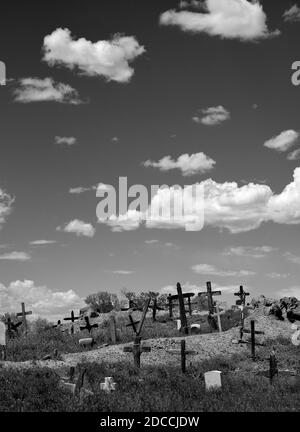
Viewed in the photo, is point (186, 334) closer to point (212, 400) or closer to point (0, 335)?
point (0, 335)

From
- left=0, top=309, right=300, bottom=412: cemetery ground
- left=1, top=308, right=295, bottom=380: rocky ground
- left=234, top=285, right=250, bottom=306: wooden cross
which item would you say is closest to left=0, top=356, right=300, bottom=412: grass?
left=0, top=309, right=300, bottom=412: cemetery ground

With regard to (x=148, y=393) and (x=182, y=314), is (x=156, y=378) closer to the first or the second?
(x=148, y=393)

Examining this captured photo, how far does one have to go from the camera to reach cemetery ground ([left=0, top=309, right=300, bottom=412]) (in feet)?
57.2

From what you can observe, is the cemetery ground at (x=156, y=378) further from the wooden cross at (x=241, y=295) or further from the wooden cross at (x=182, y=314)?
the wooden cross at (x=241, y=295)

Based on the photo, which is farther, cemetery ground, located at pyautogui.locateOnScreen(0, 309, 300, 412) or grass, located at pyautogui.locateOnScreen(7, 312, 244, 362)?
grass, located at pyautogui.locateOnScreen(7, 312, 244, 362)

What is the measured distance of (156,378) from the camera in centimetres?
Result: 2305

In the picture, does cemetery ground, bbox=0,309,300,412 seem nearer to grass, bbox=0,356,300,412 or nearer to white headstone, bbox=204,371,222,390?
grass, bbox=0,356,300,412

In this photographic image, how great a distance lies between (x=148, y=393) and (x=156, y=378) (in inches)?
130

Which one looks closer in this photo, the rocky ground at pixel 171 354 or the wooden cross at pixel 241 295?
the rocky ground at pixel 171 354

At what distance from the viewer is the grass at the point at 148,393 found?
17062 mm

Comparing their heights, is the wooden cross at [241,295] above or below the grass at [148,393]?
above

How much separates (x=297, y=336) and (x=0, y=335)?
19.3m

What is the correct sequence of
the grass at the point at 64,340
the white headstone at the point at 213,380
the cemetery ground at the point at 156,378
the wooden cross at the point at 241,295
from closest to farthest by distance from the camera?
the cemetery ground at the point at 156,378, the white headstone at the point at 213,380, the grass at the point at 64,340, the wooden cross at the point at 241,295

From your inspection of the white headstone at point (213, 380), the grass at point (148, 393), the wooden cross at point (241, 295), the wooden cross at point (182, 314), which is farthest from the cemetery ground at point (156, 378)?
the wooden cross at point (241, 295)
